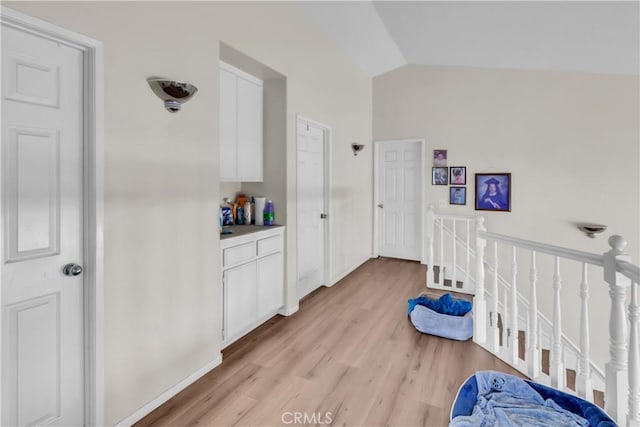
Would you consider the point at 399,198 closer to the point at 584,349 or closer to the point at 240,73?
the point at 240,73

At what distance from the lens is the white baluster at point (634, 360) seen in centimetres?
146

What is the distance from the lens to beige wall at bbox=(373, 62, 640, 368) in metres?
4.36

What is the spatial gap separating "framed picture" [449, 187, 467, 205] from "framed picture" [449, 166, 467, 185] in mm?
93

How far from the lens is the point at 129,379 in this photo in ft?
5.87

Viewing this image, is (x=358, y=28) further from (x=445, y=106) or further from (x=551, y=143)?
(x=551, y=143)

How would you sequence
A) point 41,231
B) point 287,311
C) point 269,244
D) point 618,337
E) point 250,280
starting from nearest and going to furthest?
point 41,231 < point 618,337 < point 250,280 < point 269,244 < point 287,311

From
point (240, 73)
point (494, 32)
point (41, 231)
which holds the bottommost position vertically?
point (41, 231)

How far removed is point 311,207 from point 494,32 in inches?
112

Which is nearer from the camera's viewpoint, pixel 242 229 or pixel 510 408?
pixel 510 408

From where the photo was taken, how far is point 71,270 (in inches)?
61.4

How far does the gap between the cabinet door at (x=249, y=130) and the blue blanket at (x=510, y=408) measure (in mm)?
2359

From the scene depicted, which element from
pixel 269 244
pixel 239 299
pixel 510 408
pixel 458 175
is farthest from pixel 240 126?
pixel 458 175

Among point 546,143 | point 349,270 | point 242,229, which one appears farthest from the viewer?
point 349,270

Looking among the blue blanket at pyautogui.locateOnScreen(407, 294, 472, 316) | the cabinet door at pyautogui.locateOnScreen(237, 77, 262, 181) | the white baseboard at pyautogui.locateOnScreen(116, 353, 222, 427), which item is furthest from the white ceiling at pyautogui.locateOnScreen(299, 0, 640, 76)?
the white baseboard at pyautogui.locateOnScreen(116, 353, 222, 427)
